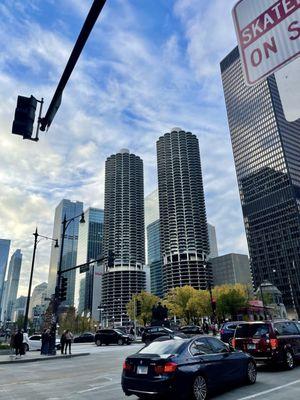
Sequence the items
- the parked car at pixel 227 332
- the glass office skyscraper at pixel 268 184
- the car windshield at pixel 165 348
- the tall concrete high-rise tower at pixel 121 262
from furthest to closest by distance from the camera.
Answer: the tall concrete high-rise tower at pixel 121 262
the glass office skyscraper at pixel 268 184
the parked car at pixel 227 332
the car windshield at pixel 165 348

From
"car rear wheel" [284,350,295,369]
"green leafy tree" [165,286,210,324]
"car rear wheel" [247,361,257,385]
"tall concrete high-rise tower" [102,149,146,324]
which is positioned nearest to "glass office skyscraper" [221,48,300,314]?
"green leafy tree" [165,286,210,324]

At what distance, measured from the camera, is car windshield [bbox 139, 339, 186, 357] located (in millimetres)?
8320

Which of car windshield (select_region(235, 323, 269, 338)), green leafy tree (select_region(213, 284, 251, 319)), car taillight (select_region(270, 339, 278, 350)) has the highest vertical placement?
green leafy tree (select_region(213, 284, 251, 319))

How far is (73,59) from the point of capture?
5.16 m

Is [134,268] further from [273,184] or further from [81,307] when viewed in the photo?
[273,184]

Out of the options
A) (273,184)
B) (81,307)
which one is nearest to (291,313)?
(273,184)

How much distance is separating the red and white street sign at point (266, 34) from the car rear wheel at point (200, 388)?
7701 mm

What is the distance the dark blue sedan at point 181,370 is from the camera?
7.71 meters

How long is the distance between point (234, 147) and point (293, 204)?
1788 inches

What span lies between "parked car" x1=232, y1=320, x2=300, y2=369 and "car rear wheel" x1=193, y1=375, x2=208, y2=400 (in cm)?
479

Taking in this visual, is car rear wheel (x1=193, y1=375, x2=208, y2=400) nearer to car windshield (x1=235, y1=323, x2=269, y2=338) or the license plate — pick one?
the license plate

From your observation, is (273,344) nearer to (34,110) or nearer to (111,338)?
(34,110)

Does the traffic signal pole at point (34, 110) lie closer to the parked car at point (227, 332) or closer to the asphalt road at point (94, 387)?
the asphalt road at point (94, 387)

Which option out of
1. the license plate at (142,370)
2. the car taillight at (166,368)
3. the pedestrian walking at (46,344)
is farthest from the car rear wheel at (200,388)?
the pedestrian walking at (46,344)
